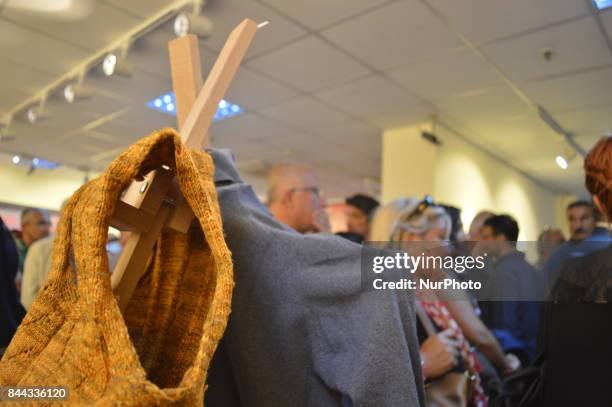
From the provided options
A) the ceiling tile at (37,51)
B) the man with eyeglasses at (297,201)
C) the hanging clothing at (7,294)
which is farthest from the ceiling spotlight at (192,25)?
the hanging clothing at (7,294)

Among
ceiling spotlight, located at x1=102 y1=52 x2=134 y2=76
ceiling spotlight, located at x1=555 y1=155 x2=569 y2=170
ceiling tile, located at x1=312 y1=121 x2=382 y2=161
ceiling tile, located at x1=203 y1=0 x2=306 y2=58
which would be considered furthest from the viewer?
ceiling spotlight, located at x1=555 y1=155 x2=569 y2=170

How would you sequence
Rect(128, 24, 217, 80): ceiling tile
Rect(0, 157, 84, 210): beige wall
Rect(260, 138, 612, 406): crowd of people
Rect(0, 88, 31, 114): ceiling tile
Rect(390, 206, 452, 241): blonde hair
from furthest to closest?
Rect(0, 157, 84, 210): beige wall < Rect(0, 88, 31, 114): ceiling tile < Rect(128, 24, 217, 80): ceiling tile < Rect(390, 206, 452, 241): blonde hair < Rect(260, 138, 612, 406): crowd of people

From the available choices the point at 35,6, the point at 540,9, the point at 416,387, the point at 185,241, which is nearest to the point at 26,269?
the point at 35,6

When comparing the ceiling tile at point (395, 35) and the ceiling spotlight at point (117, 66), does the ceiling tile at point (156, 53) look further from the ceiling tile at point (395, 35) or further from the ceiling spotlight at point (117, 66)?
the ceiling tile at point (395, 35)

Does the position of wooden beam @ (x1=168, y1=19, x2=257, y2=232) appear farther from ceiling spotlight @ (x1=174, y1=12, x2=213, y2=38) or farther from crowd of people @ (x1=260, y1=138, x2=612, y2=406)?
ceiling spotlight @ (x1=174, y1=12, x2=213, y2=38)

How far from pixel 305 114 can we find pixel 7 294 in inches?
127

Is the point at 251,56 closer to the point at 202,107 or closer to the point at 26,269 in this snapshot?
the point at 26,269

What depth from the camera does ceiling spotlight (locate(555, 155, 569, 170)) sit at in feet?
15.6

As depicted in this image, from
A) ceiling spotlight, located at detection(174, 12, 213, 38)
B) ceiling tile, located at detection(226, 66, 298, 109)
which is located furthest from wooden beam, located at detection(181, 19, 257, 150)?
ceiling tile, located at detection(226, 66, 298, 109)

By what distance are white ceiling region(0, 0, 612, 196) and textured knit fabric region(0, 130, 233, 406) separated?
1.68 meters

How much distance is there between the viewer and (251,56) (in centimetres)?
303

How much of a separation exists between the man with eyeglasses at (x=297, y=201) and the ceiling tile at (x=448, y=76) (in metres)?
1.59

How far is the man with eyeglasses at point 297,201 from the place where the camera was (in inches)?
69.8

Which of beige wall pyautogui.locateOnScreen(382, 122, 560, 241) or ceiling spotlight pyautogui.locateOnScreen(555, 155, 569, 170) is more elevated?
ceiling spotlight pyautogui.locateOnScreen(555, 155, 569, 170)
